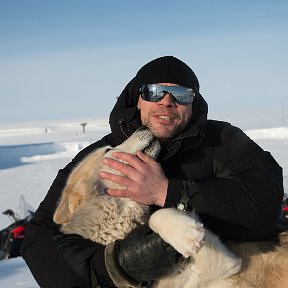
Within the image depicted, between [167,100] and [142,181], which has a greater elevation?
[167,100]

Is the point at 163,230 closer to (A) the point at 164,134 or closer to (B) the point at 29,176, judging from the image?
(A) the point at 164,134

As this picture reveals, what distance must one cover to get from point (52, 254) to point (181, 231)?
0.89 m

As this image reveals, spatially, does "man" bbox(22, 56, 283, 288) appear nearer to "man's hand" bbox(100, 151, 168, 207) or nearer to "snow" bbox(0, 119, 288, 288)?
"man's hand" bbox(100, 151, 168, 207)

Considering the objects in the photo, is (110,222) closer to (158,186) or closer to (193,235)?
(158,186)

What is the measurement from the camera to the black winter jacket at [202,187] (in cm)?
242

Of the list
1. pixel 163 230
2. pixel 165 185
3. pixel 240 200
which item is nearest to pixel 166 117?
pixel 165 185

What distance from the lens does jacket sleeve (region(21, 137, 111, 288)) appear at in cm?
245

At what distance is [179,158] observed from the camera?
298cm

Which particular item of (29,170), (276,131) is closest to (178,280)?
(29,170)

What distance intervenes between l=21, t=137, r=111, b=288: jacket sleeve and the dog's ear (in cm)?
9

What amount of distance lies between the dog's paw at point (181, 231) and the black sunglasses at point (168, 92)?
1.02 m

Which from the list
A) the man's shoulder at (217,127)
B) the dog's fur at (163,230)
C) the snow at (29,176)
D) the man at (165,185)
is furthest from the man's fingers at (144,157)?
the snow at (29,176)

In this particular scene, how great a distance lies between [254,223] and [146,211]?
676 mm

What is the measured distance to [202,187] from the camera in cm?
242
